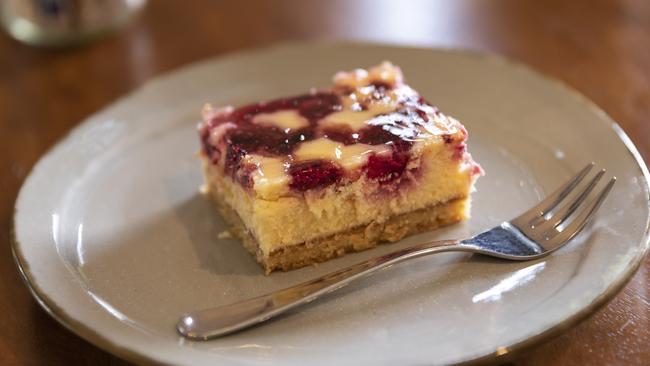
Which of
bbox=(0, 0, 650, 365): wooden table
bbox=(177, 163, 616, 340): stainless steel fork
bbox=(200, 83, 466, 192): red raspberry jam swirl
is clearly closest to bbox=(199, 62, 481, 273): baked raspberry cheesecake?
bbox=(200, 83, 466, 192): red raspberry jam swirl

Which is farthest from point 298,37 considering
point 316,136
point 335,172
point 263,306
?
point 263,306

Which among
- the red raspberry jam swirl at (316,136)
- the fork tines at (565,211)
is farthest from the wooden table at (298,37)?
the red raspberry jam swirl at (316,136)

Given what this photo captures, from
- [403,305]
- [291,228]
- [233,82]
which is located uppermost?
[233,82]

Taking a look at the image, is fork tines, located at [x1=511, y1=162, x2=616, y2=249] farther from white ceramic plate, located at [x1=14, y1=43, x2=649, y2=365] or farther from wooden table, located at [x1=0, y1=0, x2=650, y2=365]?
wooden table, located at [x1=0, y1=0, x2=650, y2=365]

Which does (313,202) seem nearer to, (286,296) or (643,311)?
(286,296)

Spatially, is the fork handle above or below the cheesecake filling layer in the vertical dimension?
below

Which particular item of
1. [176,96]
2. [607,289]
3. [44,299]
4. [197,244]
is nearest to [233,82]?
[176,96]
